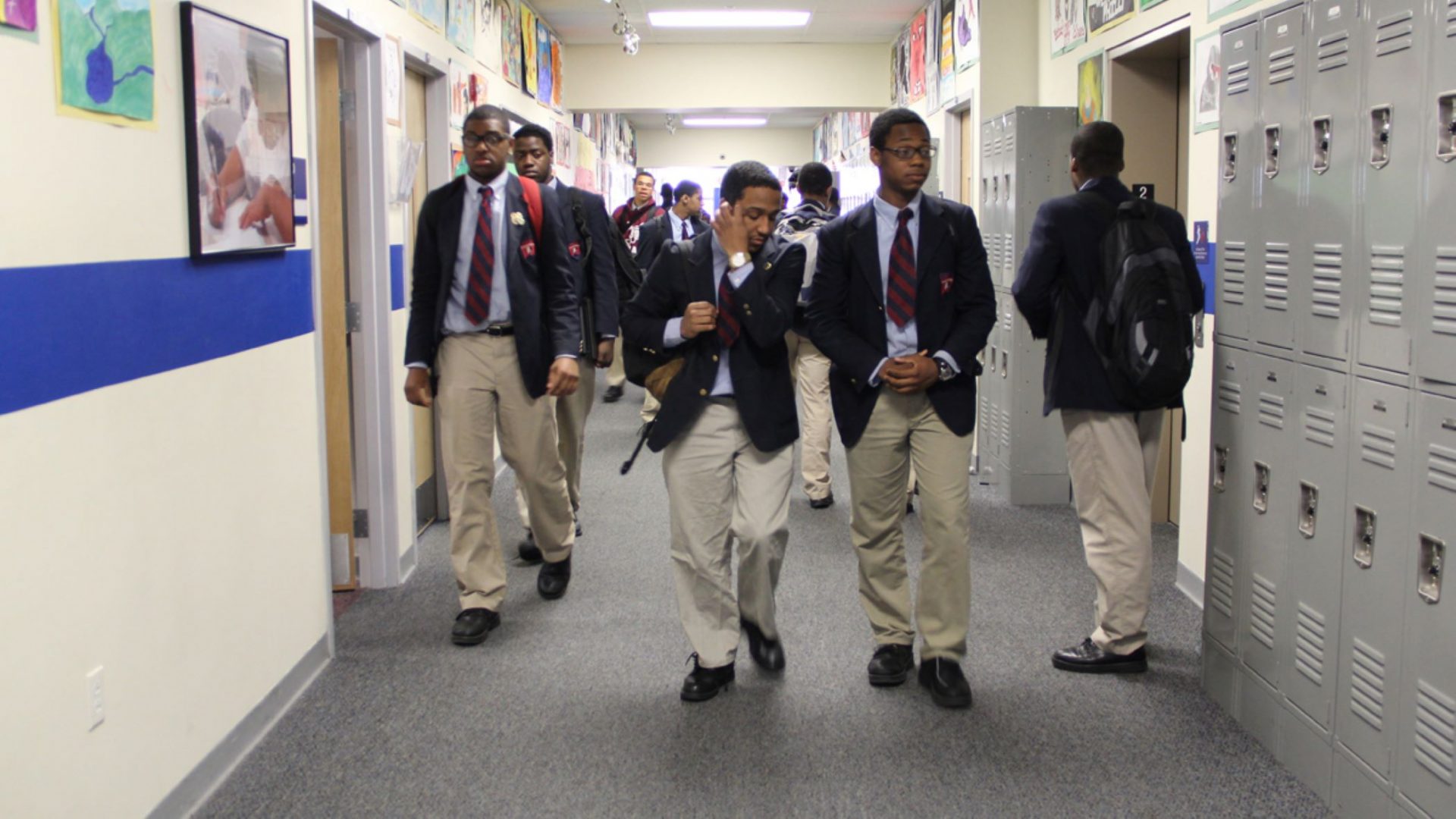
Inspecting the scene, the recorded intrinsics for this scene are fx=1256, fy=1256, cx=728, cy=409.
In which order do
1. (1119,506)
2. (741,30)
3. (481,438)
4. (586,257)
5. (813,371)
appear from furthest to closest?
(741,30) < (813,371) < (586,257) < (481,438) < (1119,506)

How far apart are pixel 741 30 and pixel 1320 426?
29.1 feet

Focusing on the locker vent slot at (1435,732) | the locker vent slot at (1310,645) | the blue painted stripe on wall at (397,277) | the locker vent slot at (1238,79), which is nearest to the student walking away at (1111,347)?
the locker vent slot at (1238,79)

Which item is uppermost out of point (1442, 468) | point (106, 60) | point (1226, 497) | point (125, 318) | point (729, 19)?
point (729, 19)

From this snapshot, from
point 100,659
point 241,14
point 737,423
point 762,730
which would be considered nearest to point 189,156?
point 241,14

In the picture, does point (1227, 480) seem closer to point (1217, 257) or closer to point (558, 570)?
point (1217, 257)

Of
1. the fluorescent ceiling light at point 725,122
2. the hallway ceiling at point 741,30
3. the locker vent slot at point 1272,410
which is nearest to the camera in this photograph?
the locker vent slot at point 1272,410

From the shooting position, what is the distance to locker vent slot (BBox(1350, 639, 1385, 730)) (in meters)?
2.72

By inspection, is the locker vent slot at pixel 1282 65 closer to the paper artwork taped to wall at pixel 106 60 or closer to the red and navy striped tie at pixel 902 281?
the red and navy striped tie at pixel 902 281

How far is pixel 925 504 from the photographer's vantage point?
3.59 metres

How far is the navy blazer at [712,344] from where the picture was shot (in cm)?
347

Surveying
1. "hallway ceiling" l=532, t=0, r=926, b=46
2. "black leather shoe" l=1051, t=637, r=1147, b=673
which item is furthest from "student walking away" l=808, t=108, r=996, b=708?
"hallway ceiling" l=532, t=0, r=926, b=46

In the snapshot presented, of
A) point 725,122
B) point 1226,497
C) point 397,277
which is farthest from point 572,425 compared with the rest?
point 725,122

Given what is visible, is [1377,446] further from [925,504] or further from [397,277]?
[397,277]

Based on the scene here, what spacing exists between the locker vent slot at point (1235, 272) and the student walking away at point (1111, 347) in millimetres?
118
